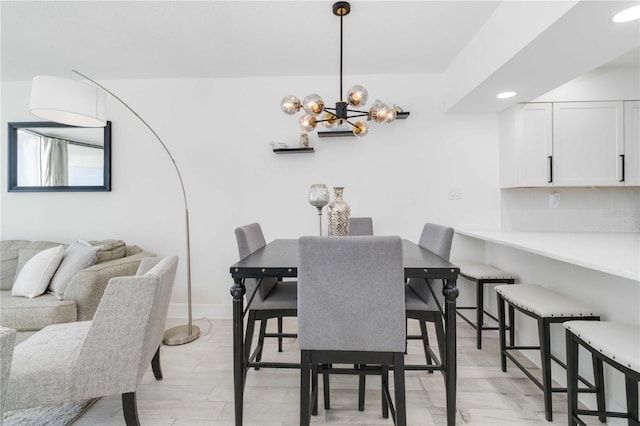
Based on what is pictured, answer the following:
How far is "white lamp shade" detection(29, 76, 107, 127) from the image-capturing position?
170 centimetres

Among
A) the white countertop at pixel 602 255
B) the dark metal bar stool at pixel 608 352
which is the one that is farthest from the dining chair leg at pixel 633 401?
the white countertop at pixel 602 255

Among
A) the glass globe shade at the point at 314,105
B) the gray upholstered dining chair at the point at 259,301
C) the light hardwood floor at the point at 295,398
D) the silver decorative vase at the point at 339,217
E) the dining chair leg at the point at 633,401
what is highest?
the glass globe shade at the point at 314,105

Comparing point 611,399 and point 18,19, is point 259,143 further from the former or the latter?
point 611,399

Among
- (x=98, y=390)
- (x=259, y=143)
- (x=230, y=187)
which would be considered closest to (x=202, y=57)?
(x=259, y=143)

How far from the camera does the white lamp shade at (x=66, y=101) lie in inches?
66.9

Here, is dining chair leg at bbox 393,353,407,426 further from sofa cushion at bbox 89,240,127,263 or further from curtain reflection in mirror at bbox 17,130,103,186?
curtain reflection in mirror at bbox 17,130,103,186

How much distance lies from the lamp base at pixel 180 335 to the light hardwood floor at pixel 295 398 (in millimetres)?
172

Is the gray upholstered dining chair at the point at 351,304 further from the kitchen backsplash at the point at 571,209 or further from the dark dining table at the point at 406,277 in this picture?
the kitchen backsplash at the point at 571,209

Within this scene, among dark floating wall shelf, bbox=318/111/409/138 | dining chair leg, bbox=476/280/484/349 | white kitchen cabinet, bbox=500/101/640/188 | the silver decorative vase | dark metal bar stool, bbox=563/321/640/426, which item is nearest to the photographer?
dark metal bar stool, bbox=563/321/640/426

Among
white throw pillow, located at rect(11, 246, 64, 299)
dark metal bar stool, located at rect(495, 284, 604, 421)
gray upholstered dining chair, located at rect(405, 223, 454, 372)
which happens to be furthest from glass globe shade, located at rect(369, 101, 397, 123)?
white throw pillow, located at rect(11, 246, 64, 299)

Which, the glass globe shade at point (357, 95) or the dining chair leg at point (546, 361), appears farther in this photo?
the glass globe shade at point (357, 95)

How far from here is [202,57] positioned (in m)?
2.65

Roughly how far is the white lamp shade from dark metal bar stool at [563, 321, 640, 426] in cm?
295

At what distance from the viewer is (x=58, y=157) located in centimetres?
308
